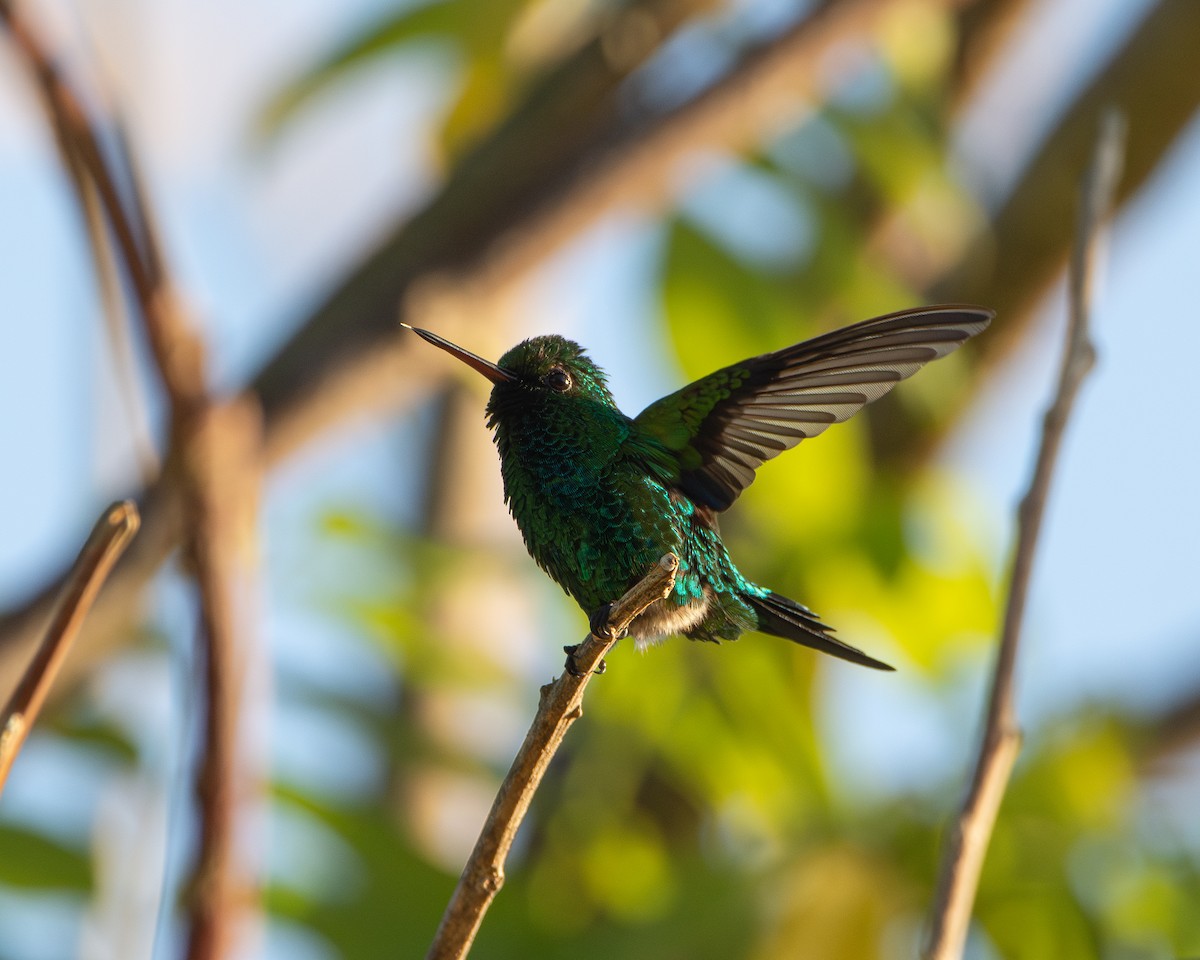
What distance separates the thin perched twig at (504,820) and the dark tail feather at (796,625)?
0.67 meters

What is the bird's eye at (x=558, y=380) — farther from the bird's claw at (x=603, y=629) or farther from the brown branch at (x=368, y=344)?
the brown branch at (x=368, y=344)

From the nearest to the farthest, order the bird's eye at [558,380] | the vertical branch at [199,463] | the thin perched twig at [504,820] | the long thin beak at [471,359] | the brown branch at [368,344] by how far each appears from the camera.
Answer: the thin perched twig at [504,820] < the long thin beak at [471,359] < the bird's eye at [558,380] < the vertical branch at [199,463] < the brown branch at [368,344]

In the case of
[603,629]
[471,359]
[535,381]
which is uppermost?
[535,381]

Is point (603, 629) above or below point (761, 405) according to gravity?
below

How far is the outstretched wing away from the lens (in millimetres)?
1796

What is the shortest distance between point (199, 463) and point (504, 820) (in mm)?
1115

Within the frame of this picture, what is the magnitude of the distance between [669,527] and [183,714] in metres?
0.79

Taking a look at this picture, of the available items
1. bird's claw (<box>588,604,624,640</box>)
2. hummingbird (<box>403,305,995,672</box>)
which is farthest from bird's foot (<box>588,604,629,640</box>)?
hummingbird (<box>403,305,995,672</box>)

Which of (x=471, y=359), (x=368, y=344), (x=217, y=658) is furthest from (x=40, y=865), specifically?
(x=471, y=359)

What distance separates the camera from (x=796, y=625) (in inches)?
76.2

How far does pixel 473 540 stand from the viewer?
501 centimetres

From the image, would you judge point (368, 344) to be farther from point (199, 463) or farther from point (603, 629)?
point (603, 629)

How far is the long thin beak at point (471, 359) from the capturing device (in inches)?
62.6

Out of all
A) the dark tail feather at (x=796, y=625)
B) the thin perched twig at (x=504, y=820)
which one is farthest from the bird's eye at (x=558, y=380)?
the thin perched twig at (x=504, y=820)
